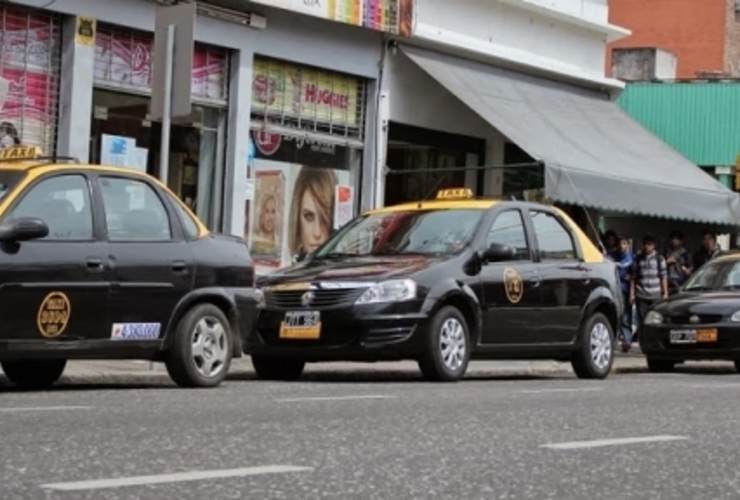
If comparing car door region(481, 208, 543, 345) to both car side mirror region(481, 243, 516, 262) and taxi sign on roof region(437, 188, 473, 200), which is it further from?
taxi sign on roof region(437, 188, 473, 200)

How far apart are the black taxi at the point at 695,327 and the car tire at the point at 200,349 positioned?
26.9 feet

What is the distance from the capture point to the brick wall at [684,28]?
4866 centimetres

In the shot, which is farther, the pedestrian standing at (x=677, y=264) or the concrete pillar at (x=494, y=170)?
the concrete pillar at (x=494, y=170)

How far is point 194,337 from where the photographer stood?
1304 centimetres

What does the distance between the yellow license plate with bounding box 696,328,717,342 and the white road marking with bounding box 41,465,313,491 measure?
13.1 meters

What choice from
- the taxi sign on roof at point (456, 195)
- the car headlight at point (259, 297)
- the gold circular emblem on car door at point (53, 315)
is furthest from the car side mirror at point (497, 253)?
the gold circular emblem on car door at point (53, 315)

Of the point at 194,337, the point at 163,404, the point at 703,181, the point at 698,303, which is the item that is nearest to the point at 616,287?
the point at 698,303

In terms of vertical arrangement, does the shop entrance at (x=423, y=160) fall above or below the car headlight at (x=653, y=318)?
above

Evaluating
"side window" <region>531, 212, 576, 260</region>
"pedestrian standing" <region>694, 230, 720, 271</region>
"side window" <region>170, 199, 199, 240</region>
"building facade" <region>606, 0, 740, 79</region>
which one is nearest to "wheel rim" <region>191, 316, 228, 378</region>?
"side window" <region>170, 199, 199, 240</region>

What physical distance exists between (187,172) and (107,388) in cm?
858

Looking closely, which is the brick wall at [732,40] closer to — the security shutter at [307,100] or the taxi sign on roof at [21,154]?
the security shutter at [307,100]

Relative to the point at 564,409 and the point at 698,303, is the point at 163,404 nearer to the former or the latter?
the point at 564,409

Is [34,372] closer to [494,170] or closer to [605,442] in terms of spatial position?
[605,442]

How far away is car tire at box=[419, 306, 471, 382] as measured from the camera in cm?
1482
